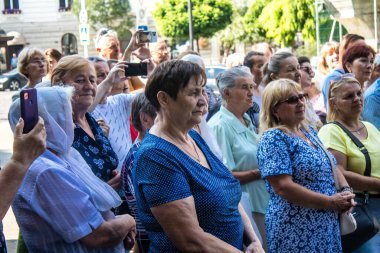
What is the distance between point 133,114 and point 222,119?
1103 mm

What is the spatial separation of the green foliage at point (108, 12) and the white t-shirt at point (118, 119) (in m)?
43.3

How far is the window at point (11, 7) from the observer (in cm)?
5353

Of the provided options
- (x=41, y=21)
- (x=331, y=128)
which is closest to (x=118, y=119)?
(x=331, y=128)

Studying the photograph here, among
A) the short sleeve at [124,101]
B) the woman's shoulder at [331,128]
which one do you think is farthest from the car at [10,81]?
the woman's shoulder at [331,128]

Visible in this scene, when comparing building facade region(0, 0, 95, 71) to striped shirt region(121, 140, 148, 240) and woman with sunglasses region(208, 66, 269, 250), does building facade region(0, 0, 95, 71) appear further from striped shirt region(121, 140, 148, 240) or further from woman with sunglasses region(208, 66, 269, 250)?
striped shirt region(121, 140, 148, 240)

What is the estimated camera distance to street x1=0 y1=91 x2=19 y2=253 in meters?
7.46

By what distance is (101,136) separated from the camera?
4773mm

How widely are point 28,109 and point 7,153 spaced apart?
1175 cm

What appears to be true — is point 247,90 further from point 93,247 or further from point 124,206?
point 93,247

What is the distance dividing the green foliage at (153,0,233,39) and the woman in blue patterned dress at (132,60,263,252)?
38.2 meters

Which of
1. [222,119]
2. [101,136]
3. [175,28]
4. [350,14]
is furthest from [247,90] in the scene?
[175,28]

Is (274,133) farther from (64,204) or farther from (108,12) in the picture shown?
(108,12)

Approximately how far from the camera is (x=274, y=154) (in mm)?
4680

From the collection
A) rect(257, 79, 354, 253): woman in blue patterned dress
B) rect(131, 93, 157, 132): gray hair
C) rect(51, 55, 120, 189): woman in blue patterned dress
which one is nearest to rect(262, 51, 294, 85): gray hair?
rect(257, 79, 354, 253): woman in blue patterned dress
